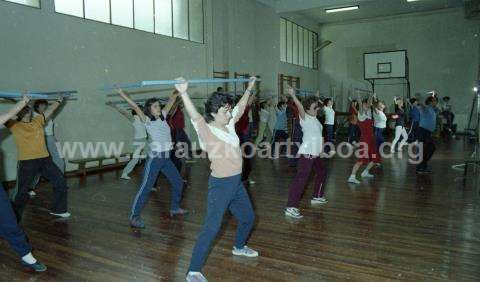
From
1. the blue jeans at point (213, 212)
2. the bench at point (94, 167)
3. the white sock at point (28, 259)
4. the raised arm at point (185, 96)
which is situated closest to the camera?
the raised arm at point (185, 96)

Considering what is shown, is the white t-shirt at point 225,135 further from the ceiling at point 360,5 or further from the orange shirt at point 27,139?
the ceiling at point 360,5

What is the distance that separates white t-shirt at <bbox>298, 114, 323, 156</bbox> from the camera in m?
4.27

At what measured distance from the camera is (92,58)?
782cm

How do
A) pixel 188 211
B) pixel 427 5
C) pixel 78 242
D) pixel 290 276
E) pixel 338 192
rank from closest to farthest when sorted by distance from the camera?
1. pixel 290 276
2. pixel 78 242
3. pixel 188 211
4. pixel 338 192
5. pixel 427 5

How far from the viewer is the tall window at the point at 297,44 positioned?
15.2 meters

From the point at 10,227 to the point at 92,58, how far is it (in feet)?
18.5

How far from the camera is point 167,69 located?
9617mm

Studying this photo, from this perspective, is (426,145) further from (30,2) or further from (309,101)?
(30,2)

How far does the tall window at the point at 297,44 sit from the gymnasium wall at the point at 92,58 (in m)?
3.50

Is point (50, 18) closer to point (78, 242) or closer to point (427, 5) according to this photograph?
point (78, 242)

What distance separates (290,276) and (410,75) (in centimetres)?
1539

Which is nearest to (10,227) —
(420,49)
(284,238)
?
(284,238)

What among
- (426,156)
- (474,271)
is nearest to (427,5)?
(426,156)

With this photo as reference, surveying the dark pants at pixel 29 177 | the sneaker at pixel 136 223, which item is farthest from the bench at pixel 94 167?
the sneaker at pixel 136 223
